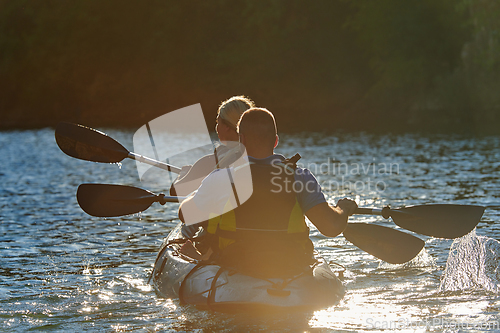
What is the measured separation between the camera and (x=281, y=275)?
5043mm

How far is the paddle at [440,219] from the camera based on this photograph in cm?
591

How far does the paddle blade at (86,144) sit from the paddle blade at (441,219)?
11.4 feet

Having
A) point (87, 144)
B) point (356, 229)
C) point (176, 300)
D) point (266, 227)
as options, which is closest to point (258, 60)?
point (87, 144)

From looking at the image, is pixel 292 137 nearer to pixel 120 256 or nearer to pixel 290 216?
pixel 120 256

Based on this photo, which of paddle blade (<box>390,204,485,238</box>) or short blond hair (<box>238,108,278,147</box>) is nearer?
short blond hair (<box>238,108,278,147</box>)

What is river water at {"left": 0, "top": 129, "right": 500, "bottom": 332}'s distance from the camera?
199 inches

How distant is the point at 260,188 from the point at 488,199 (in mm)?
7725

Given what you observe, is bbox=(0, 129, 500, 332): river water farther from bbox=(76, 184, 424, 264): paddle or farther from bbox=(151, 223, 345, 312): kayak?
bbox=(76, 184, 424, 264): paddle

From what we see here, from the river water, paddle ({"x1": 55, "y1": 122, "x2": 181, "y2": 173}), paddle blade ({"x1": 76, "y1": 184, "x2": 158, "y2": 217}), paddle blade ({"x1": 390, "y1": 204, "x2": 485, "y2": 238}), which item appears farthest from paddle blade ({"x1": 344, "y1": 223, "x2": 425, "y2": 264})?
paddle ({"x1": 55, "y1": 122, "x2": 181, "y2": 173})

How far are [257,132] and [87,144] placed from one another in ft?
11.4

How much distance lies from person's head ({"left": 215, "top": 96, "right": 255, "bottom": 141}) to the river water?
5.21 feet

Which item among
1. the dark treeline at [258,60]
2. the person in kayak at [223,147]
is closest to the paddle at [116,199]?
the person in kayak at [223,147]

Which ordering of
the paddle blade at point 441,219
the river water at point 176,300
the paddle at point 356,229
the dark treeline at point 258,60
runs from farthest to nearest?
the dark treeline at point 258,60 → the paddle at point 356,229 → the paddle blade at point 441,219 → the river water at point 176,300

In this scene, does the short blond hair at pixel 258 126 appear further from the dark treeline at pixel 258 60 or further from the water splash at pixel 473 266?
the dark treeline at pixel 258 60
